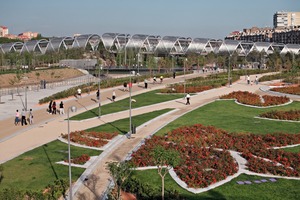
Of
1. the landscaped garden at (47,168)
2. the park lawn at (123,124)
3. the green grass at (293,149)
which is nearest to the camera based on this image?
the landscaped garden at (47,168)

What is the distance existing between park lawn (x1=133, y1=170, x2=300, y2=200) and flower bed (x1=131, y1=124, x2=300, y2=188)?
2.38 feet

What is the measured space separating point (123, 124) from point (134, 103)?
1199cm

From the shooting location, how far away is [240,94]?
46.1 m

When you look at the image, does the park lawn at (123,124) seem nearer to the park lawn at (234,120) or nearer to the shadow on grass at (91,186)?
the park lawn at (234,120)

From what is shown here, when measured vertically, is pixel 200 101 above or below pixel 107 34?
below

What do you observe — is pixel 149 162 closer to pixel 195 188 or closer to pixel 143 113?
pixel 195 188

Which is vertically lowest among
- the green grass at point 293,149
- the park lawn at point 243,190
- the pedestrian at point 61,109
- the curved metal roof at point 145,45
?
the park lawn at point 243,190

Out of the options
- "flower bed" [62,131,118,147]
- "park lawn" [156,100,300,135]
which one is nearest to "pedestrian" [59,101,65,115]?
"flower bed" [62,131,118,147]

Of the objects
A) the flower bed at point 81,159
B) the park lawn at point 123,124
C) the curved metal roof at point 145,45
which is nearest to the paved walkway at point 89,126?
the flower bed at point 81,159

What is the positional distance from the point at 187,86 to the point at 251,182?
38625 mm

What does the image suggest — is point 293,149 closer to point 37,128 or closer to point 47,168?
point 47,168

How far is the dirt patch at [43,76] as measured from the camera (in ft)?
254

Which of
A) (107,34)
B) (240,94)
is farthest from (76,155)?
(107,34)

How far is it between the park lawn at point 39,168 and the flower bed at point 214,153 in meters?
3.76
